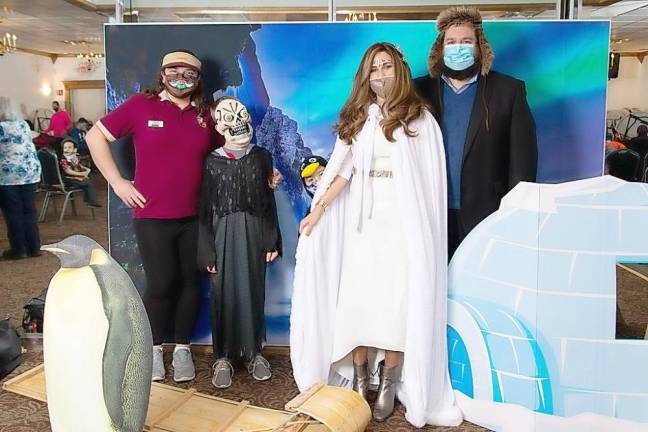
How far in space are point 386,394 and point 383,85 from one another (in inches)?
47.3

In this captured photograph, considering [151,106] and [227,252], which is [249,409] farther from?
[151,106]

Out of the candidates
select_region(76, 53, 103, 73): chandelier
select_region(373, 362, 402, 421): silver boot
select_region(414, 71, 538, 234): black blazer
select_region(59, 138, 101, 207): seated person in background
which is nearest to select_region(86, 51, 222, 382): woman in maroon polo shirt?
select_region(373, 362, 402, 421): silver boot

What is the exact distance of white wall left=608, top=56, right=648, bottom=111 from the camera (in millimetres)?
3328

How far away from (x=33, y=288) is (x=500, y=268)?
342cm

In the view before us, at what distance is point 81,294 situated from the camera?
169 cm

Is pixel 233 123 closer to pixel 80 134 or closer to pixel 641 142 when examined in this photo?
pixel 80 134

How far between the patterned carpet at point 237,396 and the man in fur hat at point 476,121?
83 cm

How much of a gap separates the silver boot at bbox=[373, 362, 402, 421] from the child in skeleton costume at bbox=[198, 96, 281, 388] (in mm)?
575

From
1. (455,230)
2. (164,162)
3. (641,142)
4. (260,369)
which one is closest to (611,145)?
(641,142)

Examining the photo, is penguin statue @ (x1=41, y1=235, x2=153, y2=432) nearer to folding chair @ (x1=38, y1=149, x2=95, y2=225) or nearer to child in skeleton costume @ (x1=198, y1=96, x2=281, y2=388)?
child in skeleton costume @ (x1=198, y1=96, x2=281, y2=388)

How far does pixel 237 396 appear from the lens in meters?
2.68

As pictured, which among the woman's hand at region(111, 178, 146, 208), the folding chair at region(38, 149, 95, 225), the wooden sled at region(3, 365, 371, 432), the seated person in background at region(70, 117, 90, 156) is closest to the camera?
the wooden sled at region(3, 365, 371, 432)

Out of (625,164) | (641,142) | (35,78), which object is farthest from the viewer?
(35,78)

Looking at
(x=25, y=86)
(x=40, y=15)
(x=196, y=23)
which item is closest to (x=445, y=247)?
(x=196, y=23)
